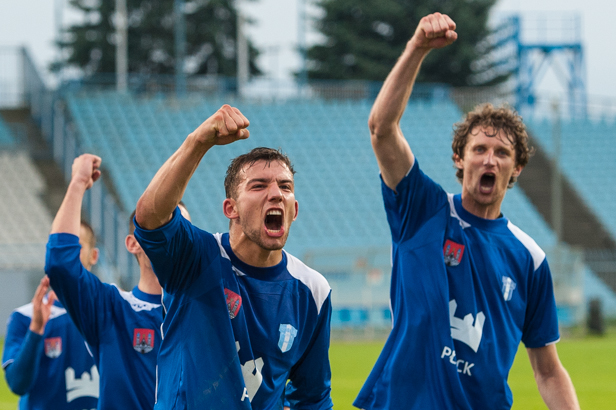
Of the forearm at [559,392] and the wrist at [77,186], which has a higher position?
the wrist at [77,186]

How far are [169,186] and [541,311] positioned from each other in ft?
6.82

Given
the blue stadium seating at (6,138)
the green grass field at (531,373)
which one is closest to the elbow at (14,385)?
the green grass field at (531,373)

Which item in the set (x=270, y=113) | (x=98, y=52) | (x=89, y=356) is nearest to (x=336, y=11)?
(x=98, y=52)

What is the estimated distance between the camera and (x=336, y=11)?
4319cm

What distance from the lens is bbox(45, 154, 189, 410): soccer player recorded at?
3.93 meters

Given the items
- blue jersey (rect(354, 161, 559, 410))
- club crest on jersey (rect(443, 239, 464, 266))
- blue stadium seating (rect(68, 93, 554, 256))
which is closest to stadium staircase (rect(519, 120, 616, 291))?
blue stadium seating (rect(68, 93, 554, 256))

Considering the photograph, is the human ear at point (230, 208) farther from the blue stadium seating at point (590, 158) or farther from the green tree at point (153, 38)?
the green tree at point (153, 38)

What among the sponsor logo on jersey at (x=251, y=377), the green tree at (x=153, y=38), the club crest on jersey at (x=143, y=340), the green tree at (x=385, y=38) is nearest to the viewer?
the sponsor logo on jersey at (x=251, y=377)

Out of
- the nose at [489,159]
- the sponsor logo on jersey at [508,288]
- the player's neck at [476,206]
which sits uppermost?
the nose at [489,159]

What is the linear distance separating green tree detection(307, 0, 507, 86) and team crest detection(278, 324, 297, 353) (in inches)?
1501

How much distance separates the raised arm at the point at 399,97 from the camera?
3.24 meters

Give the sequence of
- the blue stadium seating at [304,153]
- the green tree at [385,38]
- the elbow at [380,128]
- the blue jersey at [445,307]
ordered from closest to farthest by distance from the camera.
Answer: the elbow at [380,128] → the blue jersey at [445,307] → the blue stadium seating at [304,153] → the green tree at [385,38]

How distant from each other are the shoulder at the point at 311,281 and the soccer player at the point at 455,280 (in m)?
0.40

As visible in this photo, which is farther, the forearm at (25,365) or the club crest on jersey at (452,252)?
the forearm at (25,365)
